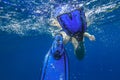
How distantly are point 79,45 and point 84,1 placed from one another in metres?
11.4

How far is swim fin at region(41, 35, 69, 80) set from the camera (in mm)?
3704

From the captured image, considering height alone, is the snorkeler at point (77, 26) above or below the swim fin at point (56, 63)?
above

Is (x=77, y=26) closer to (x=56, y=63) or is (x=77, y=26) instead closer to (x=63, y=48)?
(x=63, y=48)

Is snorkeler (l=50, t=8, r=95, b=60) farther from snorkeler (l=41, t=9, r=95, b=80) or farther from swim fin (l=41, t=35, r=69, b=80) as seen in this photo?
swim fin (l=41, t=35, r=69, b=80)

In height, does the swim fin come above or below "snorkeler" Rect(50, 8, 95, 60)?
below

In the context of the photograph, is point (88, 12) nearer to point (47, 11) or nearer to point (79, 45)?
point (47, 11)

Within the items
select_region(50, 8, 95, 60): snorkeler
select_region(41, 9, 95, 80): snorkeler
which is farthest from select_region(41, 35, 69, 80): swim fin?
select_region(50, 8, 95, 60): snorkeler

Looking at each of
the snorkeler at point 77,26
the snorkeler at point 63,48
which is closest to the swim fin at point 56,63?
the snorkeler at point 63,48

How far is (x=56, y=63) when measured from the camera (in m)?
3.99

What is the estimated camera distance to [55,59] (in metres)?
3.97

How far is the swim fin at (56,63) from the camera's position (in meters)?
3.70

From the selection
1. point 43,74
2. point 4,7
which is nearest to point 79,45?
point 43,74

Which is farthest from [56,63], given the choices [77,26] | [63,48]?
[77,26]

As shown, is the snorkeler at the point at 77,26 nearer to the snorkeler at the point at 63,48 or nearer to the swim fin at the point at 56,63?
the snorkeler at the point at 63,48
